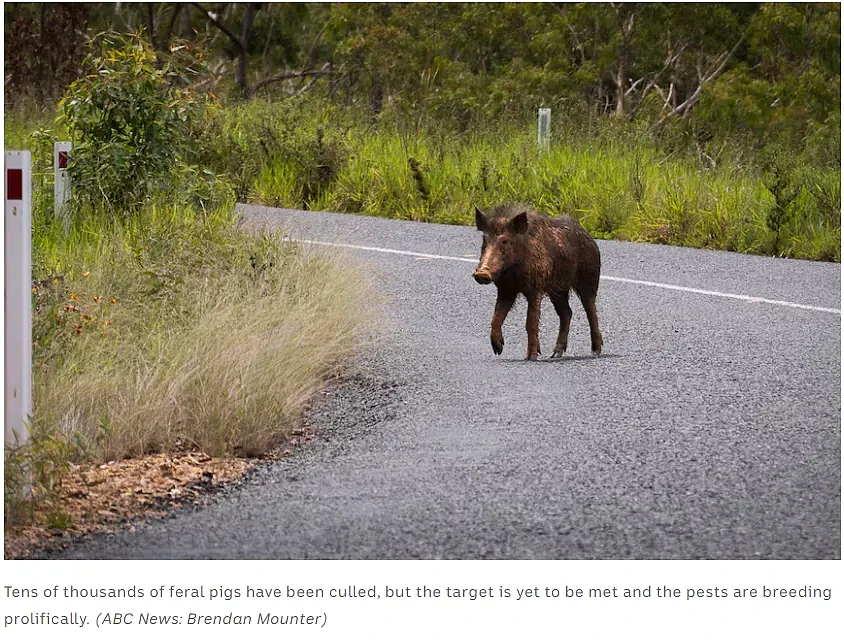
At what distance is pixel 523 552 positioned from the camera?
491 centimetres

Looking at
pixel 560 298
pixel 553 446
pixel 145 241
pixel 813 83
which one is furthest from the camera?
pixel 813 83

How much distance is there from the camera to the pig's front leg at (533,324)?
24.9 feet

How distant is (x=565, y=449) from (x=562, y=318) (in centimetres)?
201

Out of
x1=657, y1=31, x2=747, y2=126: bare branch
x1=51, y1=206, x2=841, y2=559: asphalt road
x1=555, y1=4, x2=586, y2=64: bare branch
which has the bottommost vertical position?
x1=51, y1=206, x2=841, y2=559: asphalt road

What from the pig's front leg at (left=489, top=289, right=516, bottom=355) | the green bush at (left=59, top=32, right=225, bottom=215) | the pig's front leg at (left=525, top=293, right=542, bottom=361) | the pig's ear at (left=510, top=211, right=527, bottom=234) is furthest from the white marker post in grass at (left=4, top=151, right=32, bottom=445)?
the green bush at (left=59, top=32, right=225, bottom=215)

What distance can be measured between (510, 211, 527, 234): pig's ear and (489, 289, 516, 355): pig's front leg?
391 mm

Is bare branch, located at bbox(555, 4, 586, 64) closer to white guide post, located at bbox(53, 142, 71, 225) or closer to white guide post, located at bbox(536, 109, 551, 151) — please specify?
white guide post, located at bbox(536, 109, 551, 151)

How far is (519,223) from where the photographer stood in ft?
24.1

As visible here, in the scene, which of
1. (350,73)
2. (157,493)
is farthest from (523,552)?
(350,73)

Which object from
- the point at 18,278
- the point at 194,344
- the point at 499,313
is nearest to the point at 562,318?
the point at 499,313

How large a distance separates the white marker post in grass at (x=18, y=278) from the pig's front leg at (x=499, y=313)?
9.74 feet

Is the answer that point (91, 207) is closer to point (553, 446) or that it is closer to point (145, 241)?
point (145, 241)

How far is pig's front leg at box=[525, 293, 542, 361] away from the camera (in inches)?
299
